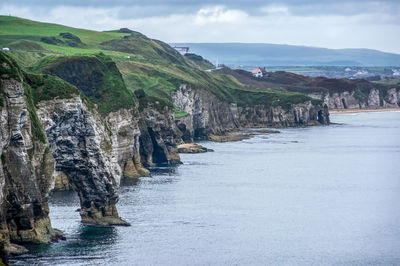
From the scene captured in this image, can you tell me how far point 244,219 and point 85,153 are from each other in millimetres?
22477

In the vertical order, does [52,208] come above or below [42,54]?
below

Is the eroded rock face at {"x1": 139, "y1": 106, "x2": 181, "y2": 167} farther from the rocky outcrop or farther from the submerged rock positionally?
the rocky outcrop

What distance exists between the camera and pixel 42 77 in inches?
3061

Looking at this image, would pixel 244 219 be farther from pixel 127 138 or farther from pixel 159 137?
pixel 159 137

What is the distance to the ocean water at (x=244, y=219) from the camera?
71.1 metres

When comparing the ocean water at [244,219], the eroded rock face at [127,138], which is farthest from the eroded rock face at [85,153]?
the eroded rock face at [127,138]

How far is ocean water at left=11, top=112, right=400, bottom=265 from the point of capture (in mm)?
71062

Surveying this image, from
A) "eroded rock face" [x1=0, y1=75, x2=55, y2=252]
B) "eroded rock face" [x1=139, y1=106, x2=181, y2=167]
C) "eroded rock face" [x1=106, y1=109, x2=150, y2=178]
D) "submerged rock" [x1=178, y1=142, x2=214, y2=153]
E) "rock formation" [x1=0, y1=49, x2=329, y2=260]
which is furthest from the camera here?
"submerged rock" [x1=178, y1=142, x2=214, y2=153]

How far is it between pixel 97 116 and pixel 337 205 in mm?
37178

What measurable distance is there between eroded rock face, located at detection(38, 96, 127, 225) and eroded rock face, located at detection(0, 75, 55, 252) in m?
6.37

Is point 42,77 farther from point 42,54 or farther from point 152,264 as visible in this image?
point 42,54

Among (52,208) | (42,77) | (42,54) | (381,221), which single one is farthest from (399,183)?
(42,54)

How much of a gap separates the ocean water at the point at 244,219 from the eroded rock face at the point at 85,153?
2.63 m

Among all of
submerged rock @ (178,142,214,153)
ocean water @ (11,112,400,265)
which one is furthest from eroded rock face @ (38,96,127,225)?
submerged rock @ (178,142,214,153)
